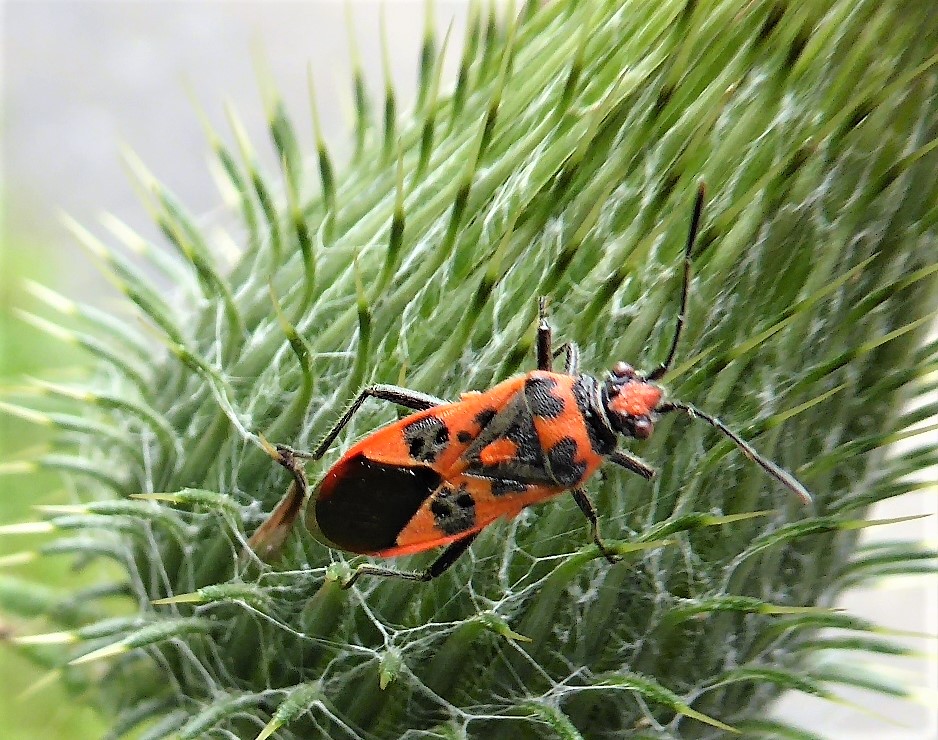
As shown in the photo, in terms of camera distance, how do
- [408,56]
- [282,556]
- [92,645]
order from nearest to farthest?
[282,556] → [92,645] → [408,56]

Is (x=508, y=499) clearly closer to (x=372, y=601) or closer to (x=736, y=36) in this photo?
(x=372, y=601)

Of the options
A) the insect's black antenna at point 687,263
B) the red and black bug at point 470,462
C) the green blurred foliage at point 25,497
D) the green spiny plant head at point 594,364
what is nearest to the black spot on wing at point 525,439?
the red and black bug at point 470,462

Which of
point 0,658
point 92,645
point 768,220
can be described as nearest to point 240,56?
point 0,658

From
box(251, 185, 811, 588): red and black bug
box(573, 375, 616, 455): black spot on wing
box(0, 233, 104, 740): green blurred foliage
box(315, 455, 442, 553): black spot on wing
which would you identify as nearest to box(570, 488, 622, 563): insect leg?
box(251, 185, 811, 588): red and black bug

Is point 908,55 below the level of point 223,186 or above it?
below

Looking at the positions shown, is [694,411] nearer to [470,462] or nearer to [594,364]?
[594,364]

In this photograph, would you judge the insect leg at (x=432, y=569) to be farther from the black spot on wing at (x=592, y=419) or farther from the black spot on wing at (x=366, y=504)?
the black spot on wing at (x=592, y=419)

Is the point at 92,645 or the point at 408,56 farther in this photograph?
the point at 408,56
